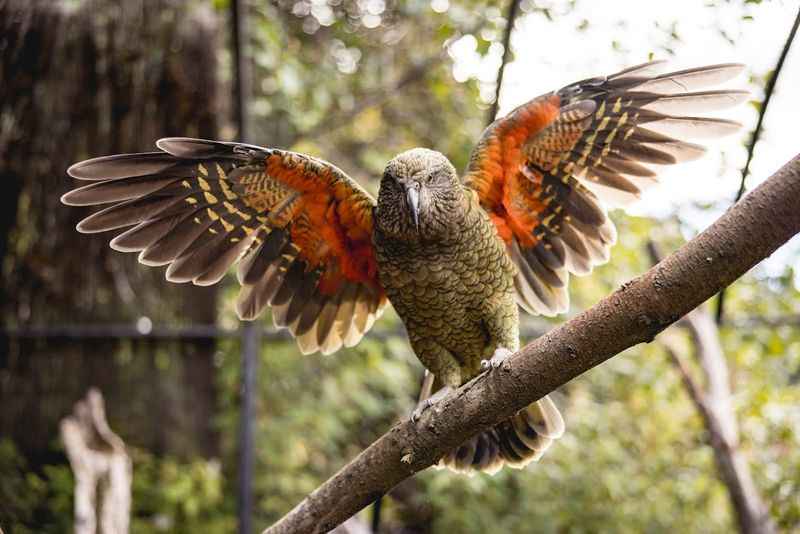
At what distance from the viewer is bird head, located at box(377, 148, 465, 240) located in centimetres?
258

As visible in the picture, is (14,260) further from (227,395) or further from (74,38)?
(227,395)

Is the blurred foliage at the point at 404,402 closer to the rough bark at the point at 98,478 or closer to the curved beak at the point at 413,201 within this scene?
the rough bark at the point at 98,478

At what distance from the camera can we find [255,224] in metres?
2.90

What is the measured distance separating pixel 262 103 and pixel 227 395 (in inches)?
90.7

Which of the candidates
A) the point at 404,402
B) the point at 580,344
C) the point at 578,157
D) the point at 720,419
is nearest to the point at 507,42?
the point at 578,157

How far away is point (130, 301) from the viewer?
16.7ft

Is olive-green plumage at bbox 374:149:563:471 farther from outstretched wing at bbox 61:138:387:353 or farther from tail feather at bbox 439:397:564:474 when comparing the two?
outstretched wing at bbox 61:138:387:353

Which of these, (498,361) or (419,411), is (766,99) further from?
(419,411)

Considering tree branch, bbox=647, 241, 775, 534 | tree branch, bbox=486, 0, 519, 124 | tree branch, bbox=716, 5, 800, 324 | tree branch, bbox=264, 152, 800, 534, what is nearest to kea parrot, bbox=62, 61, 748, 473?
tree branch, bbox=264, 152, 800, 534

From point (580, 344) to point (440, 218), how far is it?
2.92ft

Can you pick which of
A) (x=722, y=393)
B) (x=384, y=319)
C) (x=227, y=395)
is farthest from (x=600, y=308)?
(x=227, y=395)

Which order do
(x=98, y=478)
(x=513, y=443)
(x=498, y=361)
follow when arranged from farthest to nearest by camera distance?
(x=98, y=478)
(x=513, y=443)
(x=498, y=361)

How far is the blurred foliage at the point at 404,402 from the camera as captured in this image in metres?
4.91

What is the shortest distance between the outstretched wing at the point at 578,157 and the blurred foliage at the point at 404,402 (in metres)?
1.70
